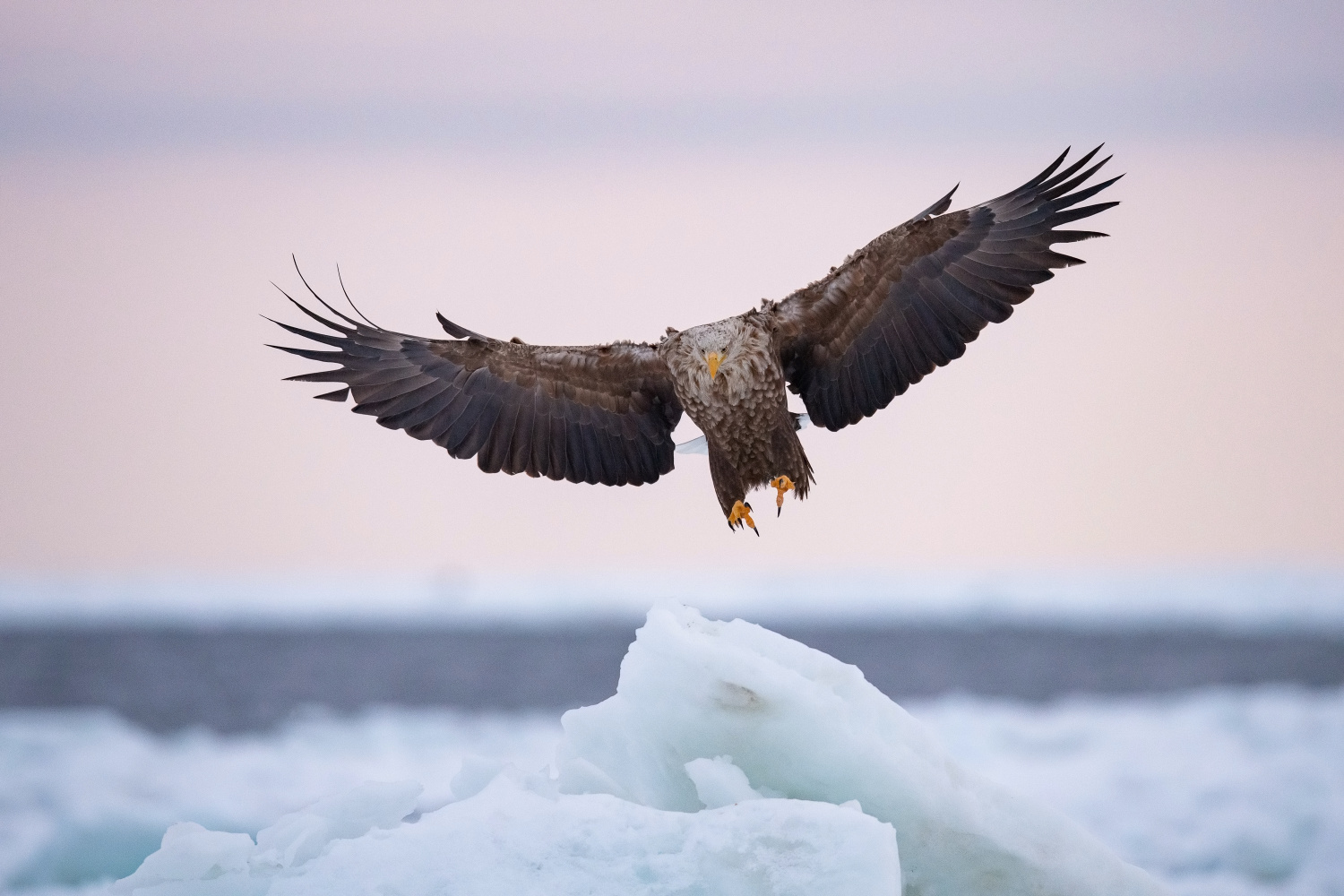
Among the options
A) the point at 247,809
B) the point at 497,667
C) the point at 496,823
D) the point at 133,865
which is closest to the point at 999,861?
the point at 496,823

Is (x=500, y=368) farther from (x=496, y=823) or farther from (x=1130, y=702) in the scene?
(x=1130, y=702)

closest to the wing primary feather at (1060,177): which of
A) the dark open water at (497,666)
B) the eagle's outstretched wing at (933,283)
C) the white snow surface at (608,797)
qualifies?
the eagle's outstretched wing at (933,283)

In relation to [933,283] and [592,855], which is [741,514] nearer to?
[933,283]

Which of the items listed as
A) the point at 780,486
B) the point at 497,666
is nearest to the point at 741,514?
the point at 780,486

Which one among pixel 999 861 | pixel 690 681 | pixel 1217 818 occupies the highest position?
pixel 690 681

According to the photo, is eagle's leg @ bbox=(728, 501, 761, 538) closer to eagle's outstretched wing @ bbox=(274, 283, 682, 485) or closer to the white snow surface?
eagle's outstretched wing @ bbox=(274, 283, 682, 485)

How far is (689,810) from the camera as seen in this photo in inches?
212

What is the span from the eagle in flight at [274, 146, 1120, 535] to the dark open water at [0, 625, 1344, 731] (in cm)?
2618

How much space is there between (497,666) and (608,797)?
139 ft

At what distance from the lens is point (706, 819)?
4660 mm

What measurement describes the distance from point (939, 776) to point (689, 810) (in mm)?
953

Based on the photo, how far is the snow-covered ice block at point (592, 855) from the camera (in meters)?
4.52

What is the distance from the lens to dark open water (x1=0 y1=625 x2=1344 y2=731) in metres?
37.7

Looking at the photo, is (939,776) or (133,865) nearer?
(939,776)
